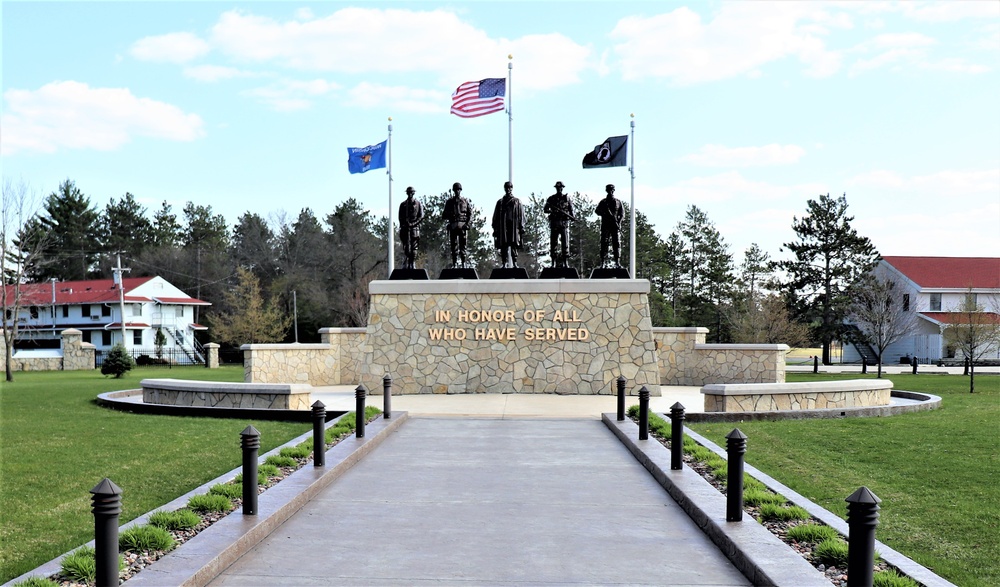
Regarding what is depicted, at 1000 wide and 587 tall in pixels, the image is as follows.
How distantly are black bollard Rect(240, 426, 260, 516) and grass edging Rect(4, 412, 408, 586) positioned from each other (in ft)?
0.33

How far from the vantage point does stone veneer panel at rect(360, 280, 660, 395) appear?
21.0m

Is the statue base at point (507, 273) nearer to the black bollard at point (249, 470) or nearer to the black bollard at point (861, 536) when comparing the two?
the black bollard at point (249, 470)

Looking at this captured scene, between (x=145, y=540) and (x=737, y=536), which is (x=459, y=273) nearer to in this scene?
(x=737, y=536)

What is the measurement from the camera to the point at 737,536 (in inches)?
261

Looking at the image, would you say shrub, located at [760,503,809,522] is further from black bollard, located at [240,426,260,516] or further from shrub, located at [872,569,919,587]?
black bollard, located at [240,426,260,516]

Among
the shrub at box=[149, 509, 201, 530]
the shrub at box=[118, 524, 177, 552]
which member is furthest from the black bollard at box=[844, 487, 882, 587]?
the shrub at box=[149, 509, 201, 530]

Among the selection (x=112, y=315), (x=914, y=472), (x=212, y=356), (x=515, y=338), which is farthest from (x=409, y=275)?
(x=112, y=315)

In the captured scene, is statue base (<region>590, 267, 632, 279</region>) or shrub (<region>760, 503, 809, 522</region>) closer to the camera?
shrub (<region>760, 503, 809, 522</region>)

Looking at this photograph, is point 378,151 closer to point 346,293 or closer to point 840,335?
point 346,293

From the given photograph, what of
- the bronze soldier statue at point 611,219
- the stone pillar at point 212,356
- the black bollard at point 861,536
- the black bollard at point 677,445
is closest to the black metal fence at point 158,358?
the stone pillar at point 212,356

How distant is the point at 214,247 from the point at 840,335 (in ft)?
185

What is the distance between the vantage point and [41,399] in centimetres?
2066

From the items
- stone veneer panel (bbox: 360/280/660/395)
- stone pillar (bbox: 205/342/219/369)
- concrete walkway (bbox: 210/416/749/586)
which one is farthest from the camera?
stone pillar (bbox: 205/342/219/369)

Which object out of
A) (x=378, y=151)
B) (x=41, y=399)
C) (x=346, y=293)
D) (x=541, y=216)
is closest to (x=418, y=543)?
(x=41, y=399)
